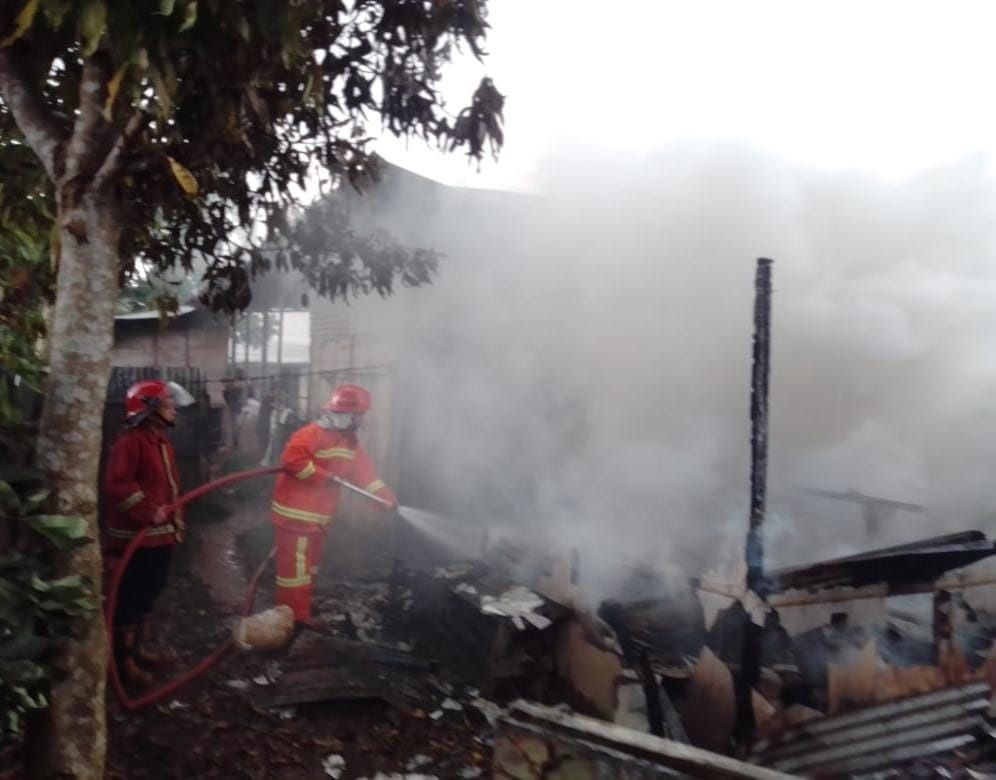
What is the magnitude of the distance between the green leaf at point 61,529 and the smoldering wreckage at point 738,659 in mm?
1910

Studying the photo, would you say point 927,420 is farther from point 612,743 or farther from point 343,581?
point 612,743

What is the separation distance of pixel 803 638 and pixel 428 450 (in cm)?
465

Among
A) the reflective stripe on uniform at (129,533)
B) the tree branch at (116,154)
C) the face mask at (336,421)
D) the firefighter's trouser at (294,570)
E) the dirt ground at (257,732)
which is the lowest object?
the dirt ground at (257,732)

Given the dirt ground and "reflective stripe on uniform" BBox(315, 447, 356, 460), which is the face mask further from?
the dirt ground

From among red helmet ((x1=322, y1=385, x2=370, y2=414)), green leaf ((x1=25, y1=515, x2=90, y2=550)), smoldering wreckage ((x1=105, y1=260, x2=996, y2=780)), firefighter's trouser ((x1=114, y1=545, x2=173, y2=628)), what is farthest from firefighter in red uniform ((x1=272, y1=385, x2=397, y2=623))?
green leaf ((x1=25, y1=515, x2=90, y2=550))

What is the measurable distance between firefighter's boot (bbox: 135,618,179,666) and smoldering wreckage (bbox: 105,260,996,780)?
540mm

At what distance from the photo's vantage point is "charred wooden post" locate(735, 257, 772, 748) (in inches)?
164

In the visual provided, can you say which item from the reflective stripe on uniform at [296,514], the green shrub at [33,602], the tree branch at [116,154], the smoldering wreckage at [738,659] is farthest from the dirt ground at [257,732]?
the tree branch at [116,154]

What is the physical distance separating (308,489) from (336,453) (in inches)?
12.9

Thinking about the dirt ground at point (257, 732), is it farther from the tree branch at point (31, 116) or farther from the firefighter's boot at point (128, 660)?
the tree branch at point (31, 116)

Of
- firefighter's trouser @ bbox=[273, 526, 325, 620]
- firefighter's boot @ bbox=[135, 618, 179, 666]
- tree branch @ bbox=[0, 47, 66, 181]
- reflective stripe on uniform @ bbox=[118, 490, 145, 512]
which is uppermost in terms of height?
tree branch @ bbox=[0, 47, 66, 181]

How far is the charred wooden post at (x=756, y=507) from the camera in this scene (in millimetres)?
4160

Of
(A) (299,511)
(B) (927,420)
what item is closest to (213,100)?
(A) (299,511)

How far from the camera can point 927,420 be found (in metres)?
7.80
